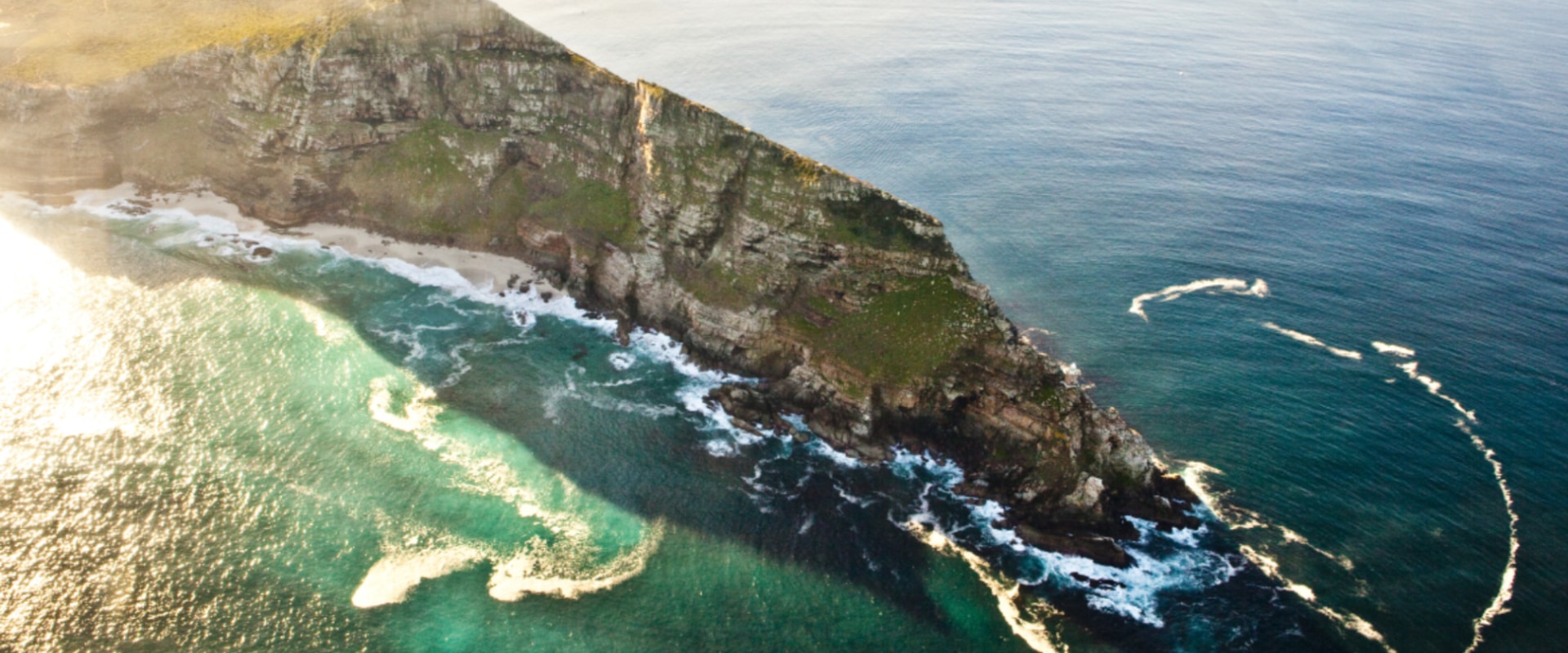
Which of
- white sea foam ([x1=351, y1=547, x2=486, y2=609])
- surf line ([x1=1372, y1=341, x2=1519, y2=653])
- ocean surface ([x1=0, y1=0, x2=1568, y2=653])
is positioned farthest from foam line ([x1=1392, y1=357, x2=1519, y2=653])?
white sea foam ([x1=351, y1=547, x2=486, y2=609])

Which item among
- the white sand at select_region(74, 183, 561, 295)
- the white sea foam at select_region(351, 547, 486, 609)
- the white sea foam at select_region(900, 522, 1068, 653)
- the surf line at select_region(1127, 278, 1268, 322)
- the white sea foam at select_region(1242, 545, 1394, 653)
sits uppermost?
the surf line at select_region(1127, 278, 1268, 322)

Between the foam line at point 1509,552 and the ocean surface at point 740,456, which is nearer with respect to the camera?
the ocean surface at point 740,456

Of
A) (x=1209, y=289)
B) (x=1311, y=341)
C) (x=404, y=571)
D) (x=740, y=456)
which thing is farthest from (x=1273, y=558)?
(x=404, y=571)

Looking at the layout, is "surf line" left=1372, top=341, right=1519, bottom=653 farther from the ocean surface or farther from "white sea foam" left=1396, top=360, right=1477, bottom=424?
the ocean surface

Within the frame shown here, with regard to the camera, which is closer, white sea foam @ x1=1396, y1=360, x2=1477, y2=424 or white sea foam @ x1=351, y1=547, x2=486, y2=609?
white sea foam @ x1=351, y1=547, x2=486, y2=609

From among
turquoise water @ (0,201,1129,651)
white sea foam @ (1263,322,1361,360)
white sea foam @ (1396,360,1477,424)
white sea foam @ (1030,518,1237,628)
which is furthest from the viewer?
white sea foam @ (1263,322,1361,360)

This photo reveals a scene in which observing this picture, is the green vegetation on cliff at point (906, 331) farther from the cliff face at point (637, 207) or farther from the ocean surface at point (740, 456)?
the ocean surface at point (740, 456)

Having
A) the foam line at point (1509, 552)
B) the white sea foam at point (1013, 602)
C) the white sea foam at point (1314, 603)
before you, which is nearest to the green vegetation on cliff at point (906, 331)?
the white sea foam at point (1013, 602)

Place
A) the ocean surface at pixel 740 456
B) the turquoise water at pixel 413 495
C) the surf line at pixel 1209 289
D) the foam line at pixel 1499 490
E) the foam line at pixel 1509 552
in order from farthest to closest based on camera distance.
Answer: the surf line at pixel 1209 289, the foam line at pixel 1499 490, the foam line at pixel 1509 552, the ocean surface at pixel 740 456, the turquoise water at pixel 413 495
